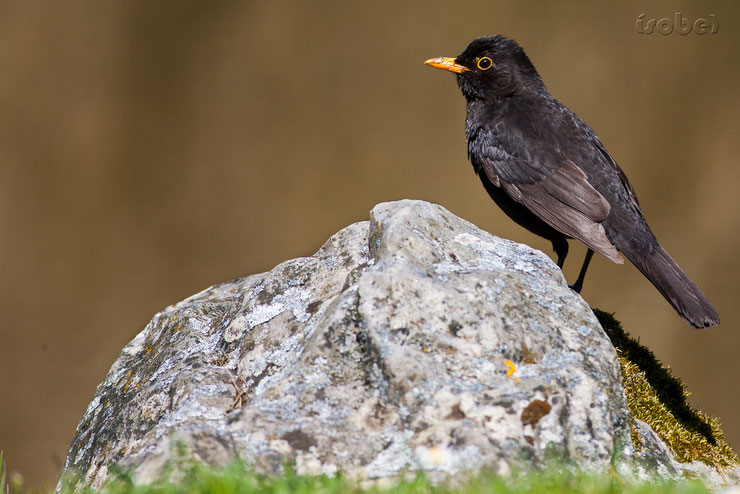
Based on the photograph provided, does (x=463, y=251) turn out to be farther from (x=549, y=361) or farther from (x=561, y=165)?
(x=561, y=165)

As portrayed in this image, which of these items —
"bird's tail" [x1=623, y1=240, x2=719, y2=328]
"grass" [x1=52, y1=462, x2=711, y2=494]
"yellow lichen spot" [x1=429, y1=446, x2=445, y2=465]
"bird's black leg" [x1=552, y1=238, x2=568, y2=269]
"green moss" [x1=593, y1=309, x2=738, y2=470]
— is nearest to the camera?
"grass" [x1=52, y1=462, x2=711, y2=494]

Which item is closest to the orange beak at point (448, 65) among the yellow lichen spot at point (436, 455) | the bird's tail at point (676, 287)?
the bird's tail at point (676, 287)

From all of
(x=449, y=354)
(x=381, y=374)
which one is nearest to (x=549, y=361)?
(x=449, y=354)

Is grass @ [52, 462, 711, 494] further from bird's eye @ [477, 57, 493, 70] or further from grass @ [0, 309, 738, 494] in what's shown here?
bird's eye @ [477, 57, 493, 70]

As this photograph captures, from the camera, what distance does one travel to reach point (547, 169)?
5555 millimetres

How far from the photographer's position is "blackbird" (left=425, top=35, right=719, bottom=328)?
5.10m

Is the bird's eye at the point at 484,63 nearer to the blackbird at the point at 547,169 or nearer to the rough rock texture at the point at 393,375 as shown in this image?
the blackbird at the point at 547,169

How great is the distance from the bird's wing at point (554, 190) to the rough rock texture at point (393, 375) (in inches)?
66.7

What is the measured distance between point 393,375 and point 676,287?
271 cm

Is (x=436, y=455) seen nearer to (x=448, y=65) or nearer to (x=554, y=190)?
(x=554, y=190)

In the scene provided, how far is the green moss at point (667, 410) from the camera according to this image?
388 centimetres

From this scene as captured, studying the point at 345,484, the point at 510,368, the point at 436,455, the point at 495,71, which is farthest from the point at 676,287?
the point at 345,484

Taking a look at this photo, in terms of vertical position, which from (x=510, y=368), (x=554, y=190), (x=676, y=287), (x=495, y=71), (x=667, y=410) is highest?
(x=495, y=71)

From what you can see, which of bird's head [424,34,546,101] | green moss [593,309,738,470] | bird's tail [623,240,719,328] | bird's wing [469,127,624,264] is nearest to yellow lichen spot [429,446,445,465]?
green moss [593,309,738,470]
